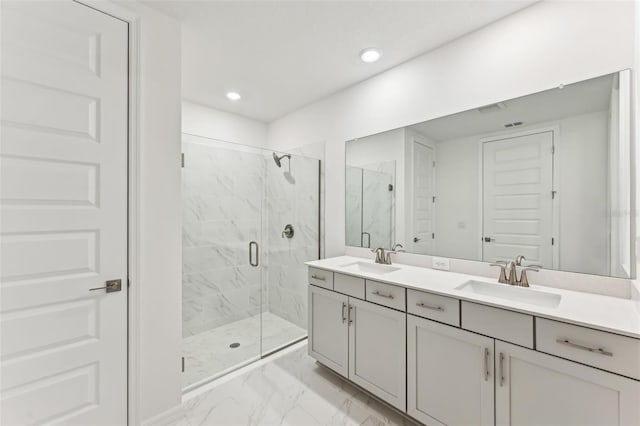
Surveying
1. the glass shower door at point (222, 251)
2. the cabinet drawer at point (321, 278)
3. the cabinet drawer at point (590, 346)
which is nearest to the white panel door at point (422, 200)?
the cabinet drawer at point (321, 278)

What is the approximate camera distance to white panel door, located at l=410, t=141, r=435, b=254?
7.09 ft

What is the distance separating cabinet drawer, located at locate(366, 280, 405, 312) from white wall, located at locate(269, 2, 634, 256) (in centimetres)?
99

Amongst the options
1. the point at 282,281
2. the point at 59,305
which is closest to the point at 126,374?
the point at 59,305

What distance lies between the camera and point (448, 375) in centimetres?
149

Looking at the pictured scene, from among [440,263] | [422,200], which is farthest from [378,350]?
[422,200]

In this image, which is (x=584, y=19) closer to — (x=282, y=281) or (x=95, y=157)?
(x=95, y=157)

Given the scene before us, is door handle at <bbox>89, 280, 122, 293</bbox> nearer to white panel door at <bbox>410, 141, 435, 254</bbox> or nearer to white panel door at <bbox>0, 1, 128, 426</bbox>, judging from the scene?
white panel door at <bbox>0, 1, 128, 426</bbox>

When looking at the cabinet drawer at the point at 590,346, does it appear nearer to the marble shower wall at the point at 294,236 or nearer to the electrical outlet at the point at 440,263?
the electrical outlet at the point at 440,263

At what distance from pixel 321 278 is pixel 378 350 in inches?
26.5

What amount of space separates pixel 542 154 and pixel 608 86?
0.41 meters

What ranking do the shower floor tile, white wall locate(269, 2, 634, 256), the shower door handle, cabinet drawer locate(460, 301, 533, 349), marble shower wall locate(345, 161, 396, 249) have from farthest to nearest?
the shower door handle, marble shower wall locate(345, 161, 396, 249), the shower floor tile, white wall locate(269, 2, 634, 256), cabinet drawer locate(460, 301, 533, 349)

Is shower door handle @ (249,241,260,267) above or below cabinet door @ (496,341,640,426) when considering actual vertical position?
above

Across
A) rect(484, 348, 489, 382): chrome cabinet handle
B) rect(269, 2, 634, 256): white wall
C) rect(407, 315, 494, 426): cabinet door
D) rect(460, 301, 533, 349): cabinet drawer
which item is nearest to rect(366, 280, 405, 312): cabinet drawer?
rect(407, 315, 494, 426): cabinet door

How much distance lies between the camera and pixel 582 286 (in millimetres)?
1512
